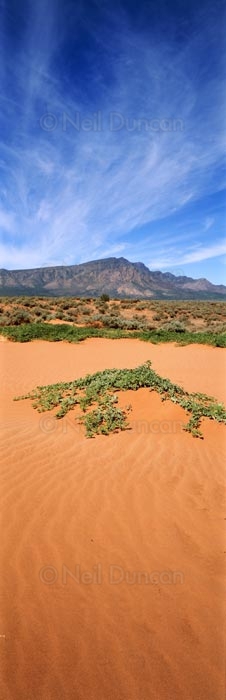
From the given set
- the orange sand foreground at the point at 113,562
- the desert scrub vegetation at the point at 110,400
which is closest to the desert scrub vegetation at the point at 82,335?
the desert scrub vegetation at the point at 110,400

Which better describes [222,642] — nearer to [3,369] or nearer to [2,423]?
[2,423]

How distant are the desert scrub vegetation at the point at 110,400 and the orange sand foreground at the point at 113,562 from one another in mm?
218

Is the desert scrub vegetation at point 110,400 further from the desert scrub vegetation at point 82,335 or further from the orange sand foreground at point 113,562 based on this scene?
the desert scrub vegetation at point 82,335

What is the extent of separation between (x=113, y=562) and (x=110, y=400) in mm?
3387

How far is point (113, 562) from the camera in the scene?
299 centimetres

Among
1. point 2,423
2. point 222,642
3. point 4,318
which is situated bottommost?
point 222,642

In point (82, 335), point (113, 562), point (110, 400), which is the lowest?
point (113, 562)

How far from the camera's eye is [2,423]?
20.2ft

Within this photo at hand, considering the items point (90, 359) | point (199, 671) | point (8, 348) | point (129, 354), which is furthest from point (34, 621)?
point (8, 348)

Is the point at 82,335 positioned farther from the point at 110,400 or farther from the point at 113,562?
the point at 113,562

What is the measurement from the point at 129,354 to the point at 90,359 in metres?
1.88

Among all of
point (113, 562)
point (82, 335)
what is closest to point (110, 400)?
point (113, 562)

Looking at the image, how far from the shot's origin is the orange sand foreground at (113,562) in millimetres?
2150

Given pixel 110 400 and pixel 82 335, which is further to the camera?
pixel 82 335
